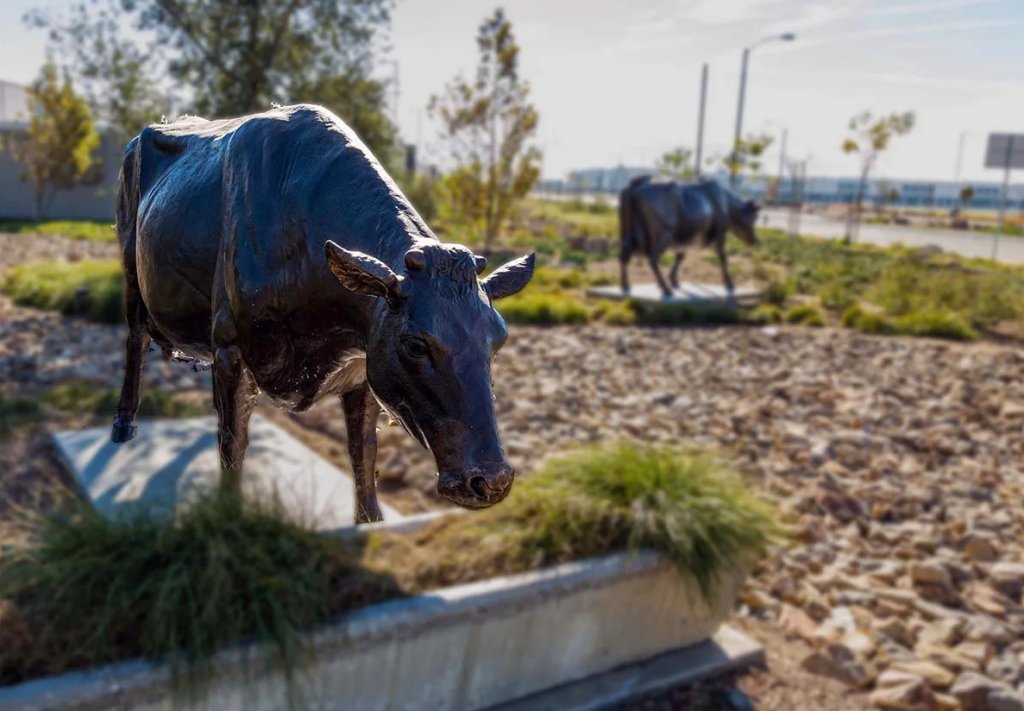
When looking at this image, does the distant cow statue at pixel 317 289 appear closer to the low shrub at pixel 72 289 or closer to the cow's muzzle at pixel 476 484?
the cow's muzzle at pixel 476 484

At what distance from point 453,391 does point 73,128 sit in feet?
109

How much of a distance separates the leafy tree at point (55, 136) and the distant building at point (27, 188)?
1.84 m

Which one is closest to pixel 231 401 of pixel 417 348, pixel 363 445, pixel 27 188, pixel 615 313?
pixel 363 445

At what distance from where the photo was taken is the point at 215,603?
15.7ft

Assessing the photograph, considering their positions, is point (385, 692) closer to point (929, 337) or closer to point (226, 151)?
point (226, 151)

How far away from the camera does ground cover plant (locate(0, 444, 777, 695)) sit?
4691 mm

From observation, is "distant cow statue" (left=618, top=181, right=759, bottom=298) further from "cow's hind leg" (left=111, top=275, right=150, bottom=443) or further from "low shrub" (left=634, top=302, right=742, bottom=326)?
"cow's hind leg" (left=111, top=275, right=150, bottom=443)

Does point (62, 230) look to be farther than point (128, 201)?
Yes

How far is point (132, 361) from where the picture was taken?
5.12ft

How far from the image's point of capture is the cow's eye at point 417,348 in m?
1.01

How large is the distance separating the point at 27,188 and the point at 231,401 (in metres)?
39.8

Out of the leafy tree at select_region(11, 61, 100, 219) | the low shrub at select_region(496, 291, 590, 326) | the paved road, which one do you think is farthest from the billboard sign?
the leafy tree at select_region(11, 61, 100, 219)

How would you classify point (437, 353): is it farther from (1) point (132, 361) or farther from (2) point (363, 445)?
(1) point (132, 361)

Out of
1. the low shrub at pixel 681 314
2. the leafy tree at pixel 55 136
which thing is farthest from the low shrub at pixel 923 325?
the leafy tree at pixel 55 136
